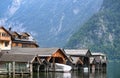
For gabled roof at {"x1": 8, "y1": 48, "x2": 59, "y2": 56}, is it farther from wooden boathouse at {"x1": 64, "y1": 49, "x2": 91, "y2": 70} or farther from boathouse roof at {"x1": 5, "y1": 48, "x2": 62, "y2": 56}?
wooden boathouse at {"x1": 64, "y1": 49, "x2": 91, "y2": 70}

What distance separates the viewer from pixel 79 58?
12294 cm

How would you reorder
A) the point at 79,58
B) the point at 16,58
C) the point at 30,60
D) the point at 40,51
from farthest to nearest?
the point at 79,58 < the point at 40,51 < the point at 30,60 < the point at 16,58

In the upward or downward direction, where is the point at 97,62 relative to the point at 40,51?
downward

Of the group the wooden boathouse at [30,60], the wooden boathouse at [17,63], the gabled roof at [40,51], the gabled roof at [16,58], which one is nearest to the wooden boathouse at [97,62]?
the wooden boathouse at [30,60]

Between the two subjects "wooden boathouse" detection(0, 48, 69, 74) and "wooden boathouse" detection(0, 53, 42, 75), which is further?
"wooden boathouse" detection(0, 48, 69, 74)

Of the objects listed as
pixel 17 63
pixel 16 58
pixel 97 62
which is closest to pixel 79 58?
pixel 97 62

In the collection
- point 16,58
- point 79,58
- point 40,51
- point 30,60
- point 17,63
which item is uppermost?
point 40,51

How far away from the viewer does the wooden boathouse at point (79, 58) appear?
120562mm

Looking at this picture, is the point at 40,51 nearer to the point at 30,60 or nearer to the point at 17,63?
the point at 30,60

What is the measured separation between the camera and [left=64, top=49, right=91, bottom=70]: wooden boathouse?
121 m

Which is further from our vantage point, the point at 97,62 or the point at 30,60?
the point at 97,62

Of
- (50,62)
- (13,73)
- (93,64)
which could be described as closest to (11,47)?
(50,62)

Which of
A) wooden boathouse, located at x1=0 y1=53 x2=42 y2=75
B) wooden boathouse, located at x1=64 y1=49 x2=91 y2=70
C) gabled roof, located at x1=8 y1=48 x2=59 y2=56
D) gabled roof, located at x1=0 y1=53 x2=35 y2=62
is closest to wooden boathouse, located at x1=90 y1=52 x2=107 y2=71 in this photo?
wooden boathouse, located at x1=64 y1=49 x2=91 y2=70

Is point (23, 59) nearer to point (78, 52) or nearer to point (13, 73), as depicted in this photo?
point (13, 73)
